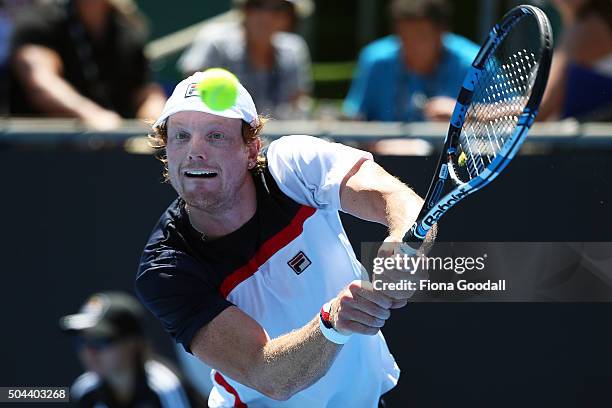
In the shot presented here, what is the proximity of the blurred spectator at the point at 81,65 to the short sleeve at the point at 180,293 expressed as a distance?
4.58ft

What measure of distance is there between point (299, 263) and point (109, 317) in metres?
1.05

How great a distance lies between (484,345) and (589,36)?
4.36ft

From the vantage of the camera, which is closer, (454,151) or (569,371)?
(454,151)

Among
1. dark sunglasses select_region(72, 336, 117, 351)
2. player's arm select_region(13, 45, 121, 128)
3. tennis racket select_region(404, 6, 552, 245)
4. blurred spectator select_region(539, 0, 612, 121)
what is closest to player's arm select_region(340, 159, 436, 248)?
tennis racket select_region(404, 6, 552, 245)

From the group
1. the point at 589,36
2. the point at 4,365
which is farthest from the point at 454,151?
the point at 4,365

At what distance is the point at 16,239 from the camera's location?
3.96m

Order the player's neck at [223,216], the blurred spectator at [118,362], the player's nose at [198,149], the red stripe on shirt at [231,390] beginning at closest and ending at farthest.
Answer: the player's nose at [198,149]
the player's neck at [223,216]
the red stripe on shirt at [231,390]
the blurred spectator at [118,362]

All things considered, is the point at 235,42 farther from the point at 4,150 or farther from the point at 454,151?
the point at 454,151

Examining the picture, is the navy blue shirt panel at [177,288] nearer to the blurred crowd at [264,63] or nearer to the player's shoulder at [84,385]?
the player's shoulder at [84,385]

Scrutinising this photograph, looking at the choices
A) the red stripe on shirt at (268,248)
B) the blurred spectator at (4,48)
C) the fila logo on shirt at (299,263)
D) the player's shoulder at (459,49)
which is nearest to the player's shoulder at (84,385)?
the red stripe on shirt at (268,248)

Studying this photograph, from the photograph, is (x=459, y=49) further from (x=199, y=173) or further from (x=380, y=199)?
(x=199, y=173)

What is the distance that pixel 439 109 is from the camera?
4.33 metres

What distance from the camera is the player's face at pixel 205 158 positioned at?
3027 mm

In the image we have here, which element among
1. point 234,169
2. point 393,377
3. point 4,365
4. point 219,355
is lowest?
point 4,365
